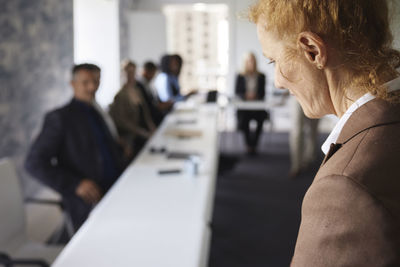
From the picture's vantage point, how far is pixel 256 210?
386cm

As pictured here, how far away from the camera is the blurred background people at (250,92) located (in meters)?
5.73

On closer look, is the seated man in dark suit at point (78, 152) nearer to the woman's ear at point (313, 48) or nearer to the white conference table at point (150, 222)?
the white conference table at point (150, 222)

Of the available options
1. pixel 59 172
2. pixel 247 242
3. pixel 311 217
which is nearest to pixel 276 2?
pixel 311 217

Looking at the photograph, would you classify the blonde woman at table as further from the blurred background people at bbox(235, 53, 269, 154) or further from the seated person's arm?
the blurred background people at bbox(235, 53, 269, 154)

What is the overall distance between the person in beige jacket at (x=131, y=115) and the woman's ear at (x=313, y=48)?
3.25 metres

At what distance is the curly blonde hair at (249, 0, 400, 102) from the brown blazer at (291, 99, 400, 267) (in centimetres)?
7

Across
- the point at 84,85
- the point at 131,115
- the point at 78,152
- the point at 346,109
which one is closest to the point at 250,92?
the point at 131,115

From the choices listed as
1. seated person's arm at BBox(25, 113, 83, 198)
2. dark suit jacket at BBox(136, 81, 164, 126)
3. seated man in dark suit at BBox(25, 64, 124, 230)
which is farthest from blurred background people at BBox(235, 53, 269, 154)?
seated person's arm at BBox(25, 113, 83, 198)

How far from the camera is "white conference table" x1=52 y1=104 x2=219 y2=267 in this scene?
1.46 m

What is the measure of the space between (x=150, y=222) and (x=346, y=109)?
128 cm

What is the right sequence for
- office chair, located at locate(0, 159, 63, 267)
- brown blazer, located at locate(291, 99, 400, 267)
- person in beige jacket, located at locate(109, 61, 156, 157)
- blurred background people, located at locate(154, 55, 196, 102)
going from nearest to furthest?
1. brown blazer, located at locate(291, 99, 400, 267)
2. office chair, located at locate(0, 159, 63, 267)
3. person in beige jacket, located at locate(109, 61, 156, 157)
4. blurred background people, located at locate(154, 55, 196, 102)

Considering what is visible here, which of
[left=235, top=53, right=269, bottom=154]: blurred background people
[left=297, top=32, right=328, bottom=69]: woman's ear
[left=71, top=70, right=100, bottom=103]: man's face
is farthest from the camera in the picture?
[left=235, top=53, right=269, bottom=154]: blurred background people

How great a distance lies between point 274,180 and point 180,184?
2611 millimetres

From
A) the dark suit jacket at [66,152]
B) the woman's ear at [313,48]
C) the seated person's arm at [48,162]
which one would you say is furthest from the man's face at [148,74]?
the woman's ear at [313,48]
